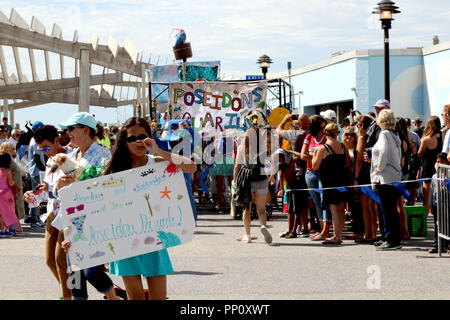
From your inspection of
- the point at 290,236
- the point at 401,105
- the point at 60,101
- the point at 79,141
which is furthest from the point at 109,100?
the point at 79,141

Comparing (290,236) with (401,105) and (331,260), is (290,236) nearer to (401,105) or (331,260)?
(331,260)

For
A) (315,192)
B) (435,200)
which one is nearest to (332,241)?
(315,192)

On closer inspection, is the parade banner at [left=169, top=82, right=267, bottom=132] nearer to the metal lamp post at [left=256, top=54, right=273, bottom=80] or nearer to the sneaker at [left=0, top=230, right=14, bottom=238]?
the sneaker at [left=0, top=230, right=14, bottom=238]

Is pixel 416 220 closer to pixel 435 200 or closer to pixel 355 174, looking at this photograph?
pixel 355 174

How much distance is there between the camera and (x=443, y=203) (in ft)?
30.4

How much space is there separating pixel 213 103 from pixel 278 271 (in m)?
8.95

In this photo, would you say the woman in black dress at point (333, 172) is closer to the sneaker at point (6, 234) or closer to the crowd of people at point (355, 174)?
the crowd of people at point (355, 174)

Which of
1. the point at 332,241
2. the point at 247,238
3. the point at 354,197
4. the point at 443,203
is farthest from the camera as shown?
the point at 354,197

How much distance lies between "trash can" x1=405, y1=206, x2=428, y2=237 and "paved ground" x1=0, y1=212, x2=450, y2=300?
0.21 metres

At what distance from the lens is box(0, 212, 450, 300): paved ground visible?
7066 mm

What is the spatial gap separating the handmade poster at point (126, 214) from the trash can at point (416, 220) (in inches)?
269

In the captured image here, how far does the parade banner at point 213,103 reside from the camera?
54.7 feet

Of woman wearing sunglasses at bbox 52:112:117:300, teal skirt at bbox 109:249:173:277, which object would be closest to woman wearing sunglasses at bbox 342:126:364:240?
→ woman wearing sunglasses at bbox 52:112:117:300
